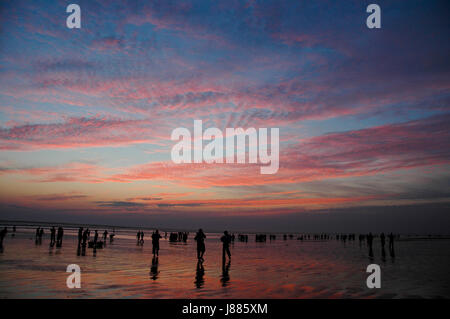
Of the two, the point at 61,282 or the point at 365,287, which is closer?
the point at 61,282

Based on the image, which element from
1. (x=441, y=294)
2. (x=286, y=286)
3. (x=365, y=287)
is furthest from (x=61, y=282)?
(x=441, y=294)

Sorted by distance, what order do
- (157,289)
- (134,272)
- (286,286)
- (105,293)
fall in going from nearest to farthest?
(105,293) → (157,289) → (286,286) → (134,272)

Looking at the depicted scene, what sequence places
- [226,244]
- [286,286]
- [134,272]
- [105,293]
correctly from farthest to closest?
[226,244] → [134,272] → [286,286] → [105,293]
